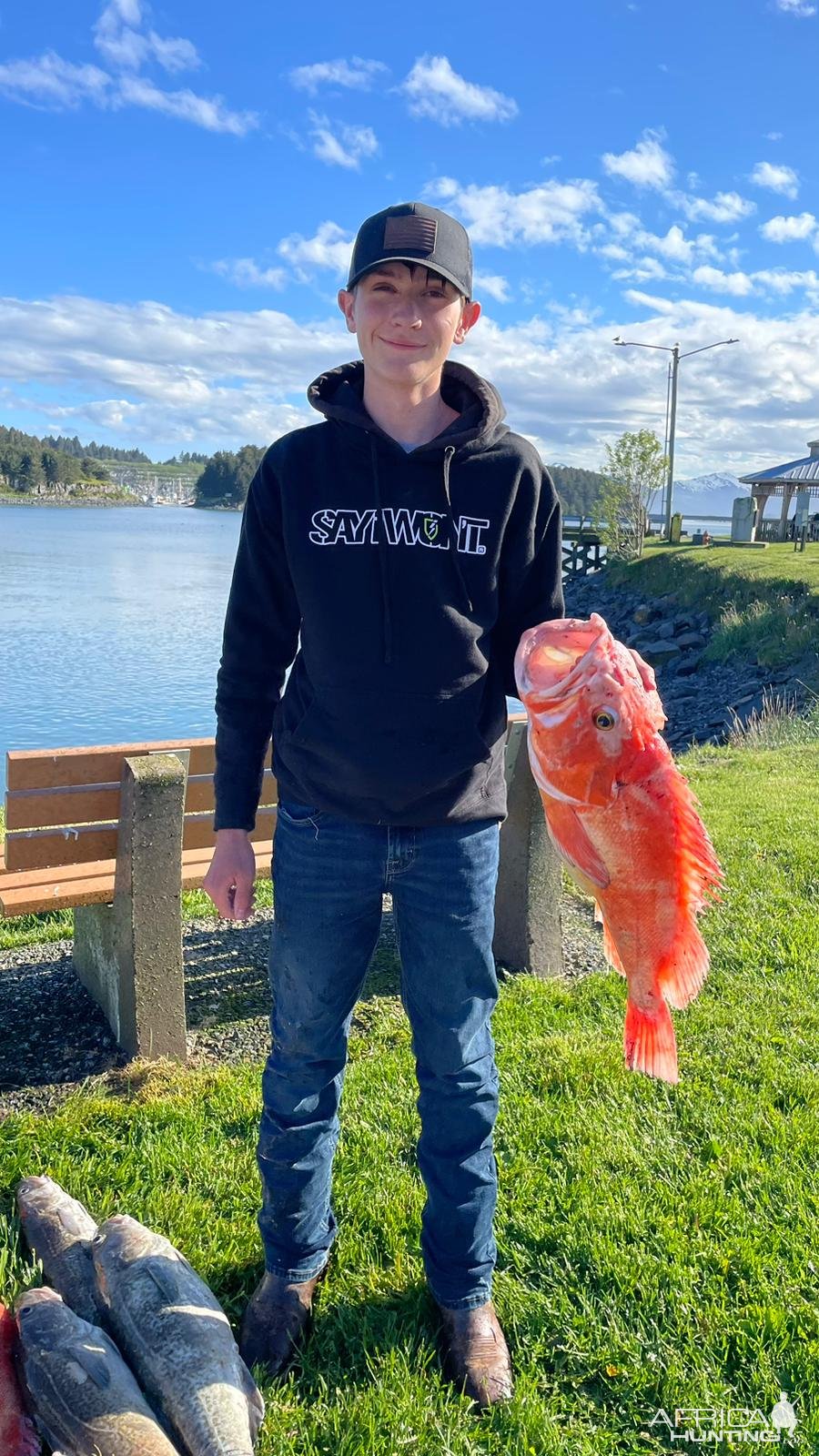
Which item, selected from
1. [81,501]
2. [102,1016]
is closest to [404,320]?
[102,1016]

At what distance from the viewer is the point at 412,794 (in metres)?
2.56

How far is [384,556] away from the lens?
8.48 ft

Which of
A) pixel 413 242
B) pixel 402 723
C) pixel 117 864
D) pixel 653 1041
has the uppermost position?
pixel 413 242

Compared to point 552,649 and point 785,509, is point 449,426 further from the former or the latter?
point 785,509

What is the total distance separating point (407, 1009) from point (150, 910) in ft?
5.91

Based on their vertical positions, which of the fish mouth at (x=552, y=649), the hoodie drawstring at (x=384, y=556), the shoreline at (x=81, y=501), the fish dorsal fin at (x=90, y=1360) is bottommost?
the fish dorsal fin at (x=90, y=1360)

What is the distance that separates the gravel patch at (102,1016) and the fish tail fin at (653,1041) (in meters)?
2.48

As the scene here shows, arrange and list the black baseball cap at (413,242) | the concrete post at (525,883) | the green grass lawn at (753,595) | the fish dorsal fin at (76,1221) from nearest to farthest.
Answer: the black baseball cap at (413,242)
the fish dorsal fin at (76,1221)
the concrete post at (525,883)
the green grass lawn at (753,595)

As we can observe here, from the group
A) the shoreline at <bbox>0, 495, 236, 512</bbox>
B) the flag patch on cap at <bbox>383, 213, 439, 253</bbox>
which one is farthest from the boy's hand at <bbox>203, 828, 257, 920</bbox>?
the shoreline at <bbox>0, 495, 236, 512</bbox>

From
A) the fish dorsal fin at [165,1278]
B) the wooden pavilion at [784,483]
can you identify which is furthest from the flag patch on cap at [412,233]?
the wooden pavilion at [784,483]

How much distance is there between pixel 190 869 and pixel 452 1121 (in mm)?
2403

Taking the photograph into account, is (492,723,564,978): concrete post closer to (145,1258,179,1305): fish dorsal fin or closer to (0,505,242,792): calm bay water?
(145,1258,179,1305): fish dorsal fin

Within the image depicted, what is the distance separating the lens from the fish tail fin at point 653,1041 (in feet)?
7.89

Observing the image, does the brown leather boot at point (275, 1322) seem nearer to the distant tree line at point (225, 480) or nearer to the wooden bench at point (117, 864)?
the wooden bench at point (117, 864)
